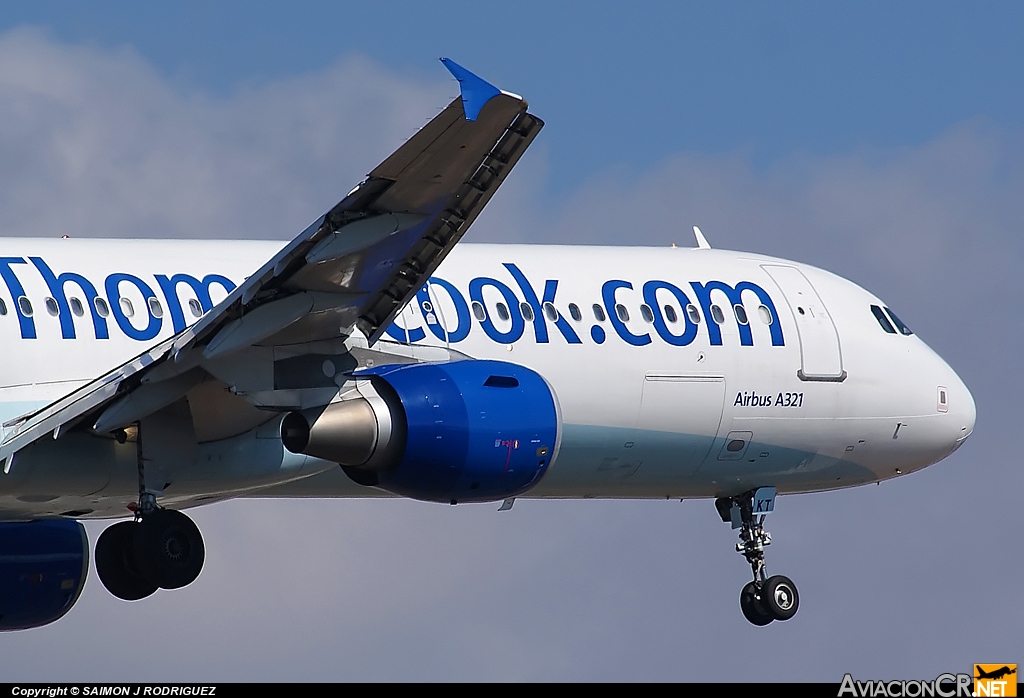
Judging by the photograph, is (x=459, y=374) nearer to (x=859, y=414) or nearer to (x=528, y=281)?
(x=528, y=281)

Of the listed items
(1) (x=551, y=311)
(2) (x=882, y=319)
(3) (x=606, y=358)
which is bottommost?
(3) (x=606, y=358)

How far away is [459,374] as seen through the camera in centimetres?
1598

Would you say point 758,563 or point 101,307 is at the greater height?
point 101,307

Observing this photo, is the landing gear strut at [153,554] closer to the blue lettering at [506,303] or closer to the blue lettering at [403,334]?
the blue lettering at [403,334]

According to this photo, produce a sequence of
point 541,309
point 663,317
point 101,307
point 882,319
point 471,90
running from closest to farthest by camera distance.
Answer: point 471,90 → point 101,307 → point 541,309 → point 663,317 → point 882,319

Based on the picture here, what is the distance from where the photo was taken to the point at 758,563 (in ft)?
72.7

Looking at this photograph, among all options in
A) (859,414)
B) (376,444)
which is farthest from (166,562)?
(859,414)

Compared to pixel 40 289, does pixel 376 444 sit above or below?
below

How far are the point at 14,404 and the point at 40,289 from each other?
1.12 metres

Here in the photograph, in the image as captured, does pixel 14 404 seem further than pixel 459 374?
Yes

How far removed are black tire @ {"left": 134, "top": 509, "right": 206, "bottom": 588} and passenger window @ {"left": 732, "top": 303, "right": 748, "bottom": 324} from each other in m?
6.42

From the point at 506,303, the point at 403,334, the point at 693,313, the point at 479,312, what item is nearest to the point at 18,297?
the point at 403,334

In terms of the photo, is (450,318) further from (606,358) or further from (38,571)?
(38,571)

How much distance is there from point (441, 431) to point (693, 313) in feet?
19.0
